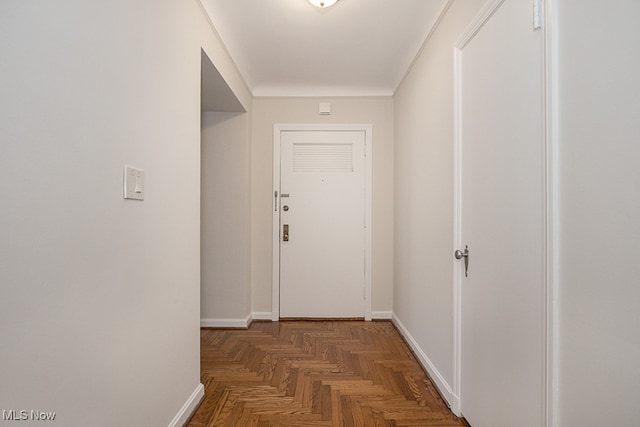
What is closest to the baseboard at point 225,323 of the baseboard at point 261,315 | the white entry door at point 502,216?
the baseboard at point 261,315

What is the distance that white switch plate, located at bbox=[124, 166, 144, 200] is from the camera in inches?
45.8

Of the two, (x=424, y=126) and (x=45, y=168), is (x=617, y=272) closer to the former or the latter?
(x=45, y=168)

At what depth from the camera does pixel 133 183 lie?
1211 millimetres

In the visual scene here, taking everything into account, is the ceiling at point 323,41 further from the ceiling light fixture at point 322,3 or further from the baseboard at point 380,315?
the baseboard at point 380,315

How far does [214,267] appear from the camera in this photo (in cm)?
320

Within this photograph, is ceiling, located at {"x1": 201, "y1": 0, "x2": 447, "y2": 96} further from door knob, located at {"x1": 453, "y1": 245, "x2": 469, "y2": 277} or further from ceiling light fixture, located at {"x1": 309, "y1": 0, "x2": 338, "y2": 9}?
door knob, located at {"x1": 453, "y1": 245, "x2": 469, "y2": 277}

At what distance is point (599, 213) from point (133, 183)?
1551 millimetres

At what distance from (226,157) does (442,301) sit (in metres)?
2.38

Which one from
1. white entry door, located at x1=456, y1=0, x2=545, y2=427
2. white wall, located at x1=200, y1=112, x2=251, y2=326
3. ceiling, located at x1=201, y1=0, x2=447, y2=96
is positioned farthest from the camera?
white wall, located at x1=200, y1=112, x2=251, y2=326

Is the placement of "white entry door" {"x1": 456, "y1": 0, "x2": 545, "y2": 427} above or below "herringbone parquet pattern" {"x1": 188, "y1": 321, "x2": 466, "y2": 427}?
above

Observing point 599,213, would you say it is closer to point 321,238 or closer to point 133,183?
point 133,183

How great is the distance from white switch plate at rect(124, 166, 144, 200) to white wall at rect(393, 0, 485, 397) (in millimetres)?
1618

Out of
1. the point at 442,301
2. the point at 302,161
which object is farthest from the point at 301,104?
the point at 442,301

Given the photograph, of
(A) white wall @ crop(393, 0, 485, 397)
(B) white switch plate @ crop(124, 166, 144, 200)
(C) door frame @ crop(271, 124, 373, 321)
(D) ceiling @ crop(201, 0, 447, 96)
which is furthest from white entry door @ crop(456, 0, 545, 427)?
(C) door frame @ crop(271, 124, 373, 321)
